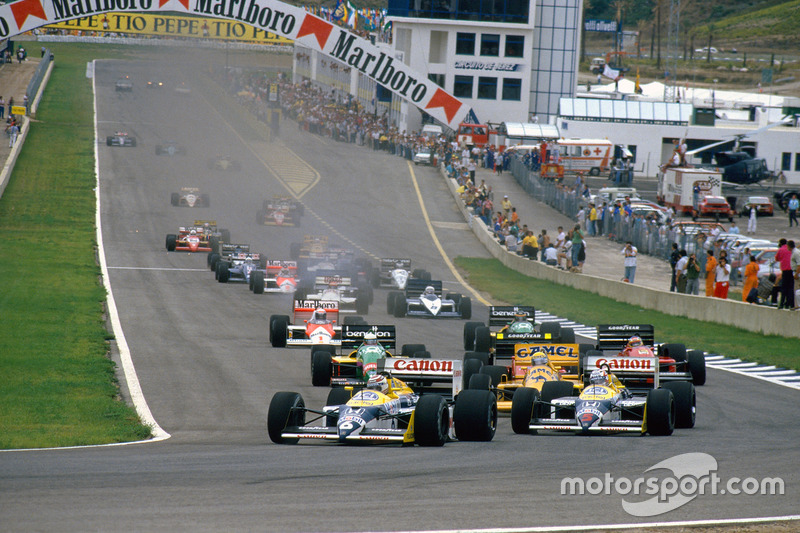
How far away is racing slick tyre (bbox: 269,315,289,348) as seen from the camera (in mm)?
23906

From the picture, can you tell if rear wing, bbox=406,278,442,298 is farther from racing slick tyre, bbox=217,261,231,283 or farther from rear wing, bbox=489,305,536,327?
racing slick tyre, bbox=217,261,231,283

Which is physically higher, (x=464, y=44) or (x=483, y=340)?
(x=464, y=44)

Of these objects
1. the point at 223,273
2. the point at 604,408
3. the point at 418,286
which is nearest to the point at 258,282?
the point at 223,273

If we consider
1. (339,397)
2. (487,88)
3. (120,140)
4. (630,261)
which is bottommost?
(339,397)

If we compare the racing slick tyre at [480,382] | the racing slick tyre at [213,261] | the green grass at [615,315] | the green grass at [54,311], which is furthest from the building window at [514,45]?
the racing slick tyre at [480,382]

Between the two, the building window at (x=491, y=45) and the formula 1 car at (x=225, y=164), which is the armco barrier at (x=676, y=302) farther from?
the building window at (x=491, y=45)

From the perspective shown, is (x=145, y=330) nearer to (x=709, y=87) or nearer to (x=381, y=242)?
(x=381, y=242)

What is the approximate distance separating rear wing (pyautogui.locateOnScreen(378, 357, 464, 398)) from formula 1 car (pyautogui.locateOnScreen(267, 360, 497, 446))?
69.2 inches

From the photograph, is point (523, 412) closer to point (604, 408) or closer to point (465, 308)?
point (604, 408)

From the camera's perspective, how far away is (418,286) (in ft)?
105

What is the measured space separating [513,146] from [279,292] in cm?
4388

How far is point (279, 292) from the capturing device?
3375 cm

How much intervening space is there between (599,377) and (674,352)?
15.3 feet

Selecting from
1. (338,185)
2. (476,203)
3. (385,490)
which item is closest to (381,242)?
(476,203)
